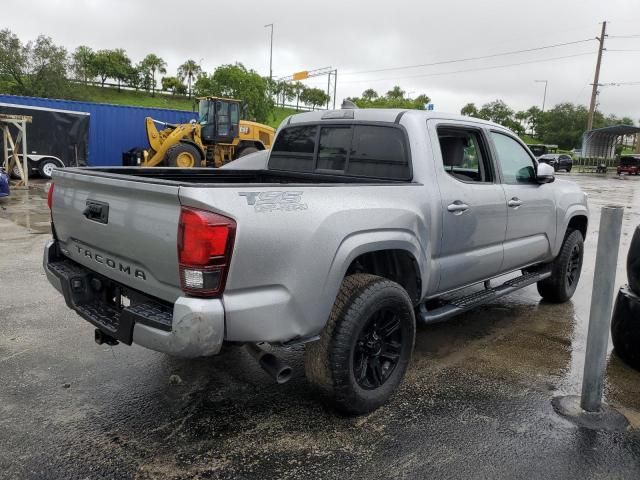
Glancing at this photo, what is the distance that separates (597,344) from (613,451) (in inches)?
24.7

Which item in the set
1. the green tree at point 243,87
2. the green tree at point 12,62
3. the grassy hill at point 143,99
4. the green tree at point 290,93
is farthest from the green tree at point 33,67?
the green tree at point 290,93

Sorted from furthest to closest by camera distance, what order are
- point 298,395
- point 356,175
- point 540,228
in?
point 540,228 → point 356,175 → point 298,395

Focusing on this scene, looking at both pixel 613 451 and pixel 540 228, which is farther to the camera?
pixel 540 228

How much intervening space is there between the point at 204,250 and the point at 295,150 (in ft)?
7.99

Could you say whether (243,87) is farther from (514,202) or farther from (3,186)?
(514,202)

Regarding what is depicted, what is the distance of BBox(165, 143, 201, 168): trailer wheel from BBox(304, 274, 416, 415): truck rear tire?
52.5 ft

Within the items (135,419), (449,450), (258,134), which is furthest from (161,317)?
(258,134)

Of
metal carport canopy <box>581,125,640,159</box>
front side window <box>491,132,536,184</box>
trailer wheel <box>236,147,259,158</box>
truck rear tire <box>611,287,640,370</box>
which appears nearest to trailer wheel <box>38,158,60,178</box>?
trailer wheel <box>236,147,259,158</box>

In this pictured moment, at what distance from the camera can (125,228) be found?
279 cm

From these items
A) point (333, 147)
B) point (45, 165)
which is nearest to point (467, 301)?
point (333, 147)

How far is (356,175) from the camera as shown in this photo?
4.09m

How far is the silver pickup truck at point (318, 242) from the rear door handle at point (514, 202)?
0.02 metres

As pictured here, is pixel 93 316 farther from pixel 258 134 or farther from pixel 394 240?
pixel 258 134

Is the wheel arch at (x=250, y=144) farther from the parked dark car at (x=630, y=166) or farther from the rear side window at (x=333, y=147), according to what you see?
the parked dark car at (x=630, y=166)
